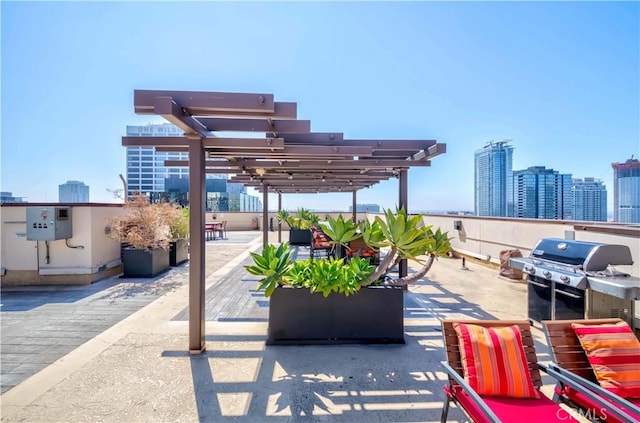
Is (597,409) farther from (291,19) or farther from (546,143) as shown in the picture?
(546,143)

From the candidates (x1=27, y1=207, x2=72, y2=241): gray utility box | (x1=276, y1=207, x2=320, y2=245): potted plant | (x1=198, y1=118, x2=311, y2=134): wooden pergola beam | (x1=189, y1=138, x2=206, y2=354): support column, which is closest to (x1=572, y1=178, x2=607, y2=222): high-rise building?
(x1=276, y1=207, x2=320, y2=245): potted plant

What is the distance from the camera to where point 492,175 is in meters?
16.8

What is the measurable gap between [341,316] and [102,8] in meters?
8.46

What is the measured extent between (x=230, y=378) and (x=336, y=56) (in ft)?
30.2

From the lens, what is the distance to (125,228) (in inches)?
266

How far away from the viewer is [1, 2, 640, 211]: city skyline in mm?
6309

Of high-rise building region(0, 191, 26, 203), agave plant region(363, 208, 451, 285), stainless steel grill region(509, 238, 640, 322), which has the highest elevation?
high-rise building region(0, 191, 26, 203)

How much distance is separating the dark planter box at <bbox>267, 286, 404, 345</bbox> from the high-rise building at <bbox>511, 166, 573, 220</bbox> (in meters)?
8.93

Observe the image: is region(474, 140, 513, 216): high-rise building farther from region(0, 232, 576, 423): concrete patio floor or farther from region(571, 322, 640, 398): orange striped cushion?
region(571, 322, 640, 398): orange striped cushion

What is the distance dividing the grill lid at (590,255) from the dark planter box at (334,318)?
2.34 m

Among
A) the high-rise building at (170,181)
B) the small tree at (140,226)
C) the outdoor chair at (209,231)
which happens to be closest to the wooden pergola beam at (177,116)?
the small tree at (140,226)

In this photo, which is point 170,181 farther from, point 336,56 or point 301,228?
point 336,56

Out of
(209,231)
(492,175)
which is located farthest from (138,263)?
(492,175)

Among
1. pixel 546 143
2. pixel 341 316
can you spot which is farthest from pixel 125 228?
pixel 546 143
